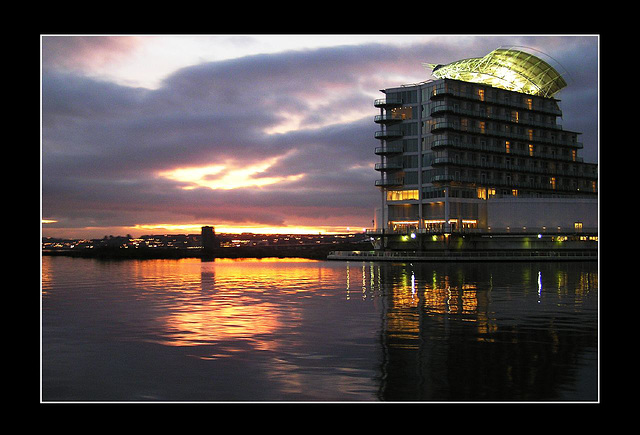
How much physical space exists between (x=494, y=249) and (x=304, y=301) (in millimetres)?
101370

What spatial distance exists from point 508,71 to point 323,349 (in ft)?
474

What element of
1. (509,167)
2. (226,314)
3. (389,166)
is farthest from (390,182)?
(226,314)

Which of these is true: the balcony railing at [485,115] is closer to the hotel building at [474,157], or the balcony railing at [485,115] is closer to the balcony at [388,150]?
the hotel building at [474,157]

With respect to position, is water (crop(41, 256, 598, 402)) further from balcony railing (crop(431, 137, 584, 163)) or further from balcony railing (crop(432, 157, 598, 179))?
balcony railing (crop(431, 137, 584, 163))

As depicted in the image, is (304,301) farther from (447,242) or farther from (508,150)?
(508,150)

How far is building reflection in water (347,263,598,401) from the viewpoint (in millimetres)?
18188

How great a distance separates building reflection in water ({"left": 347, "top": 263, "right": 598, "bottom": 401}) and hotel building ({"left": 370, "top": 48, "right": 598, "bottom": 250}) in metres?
94.2

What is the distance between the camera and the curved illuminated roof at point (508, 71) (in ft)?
502

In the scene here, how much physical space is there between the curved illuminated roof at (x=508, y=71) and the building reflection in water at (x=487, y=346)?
114 meters

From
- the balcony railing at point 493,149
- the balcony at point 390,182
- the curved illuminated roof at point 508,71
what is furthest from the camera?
the curved illuminated roof at point 508,71

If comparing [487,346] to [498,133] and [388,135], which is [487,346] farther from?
[498,133]

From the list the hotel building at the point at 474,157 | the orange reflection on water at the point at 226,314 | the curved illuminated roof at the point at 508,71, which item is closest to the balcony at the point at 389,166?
the hotel building at the point at 474,157

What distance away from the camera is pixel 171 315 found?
35.7 meters
